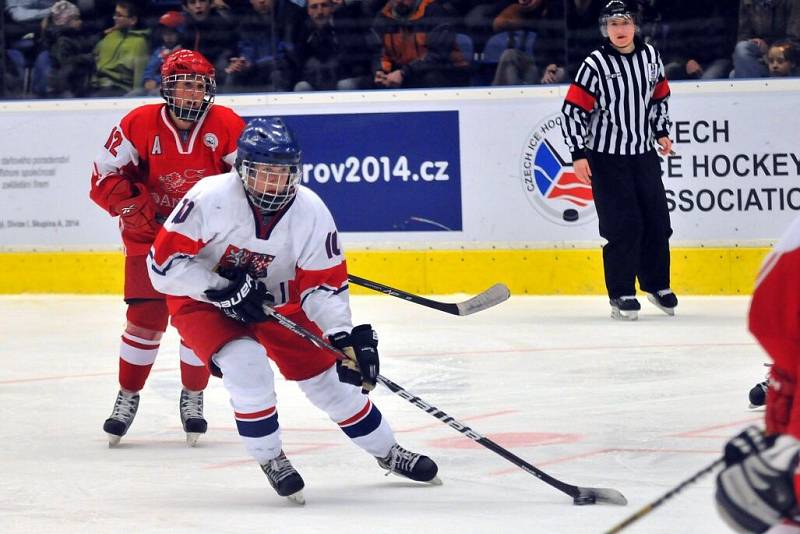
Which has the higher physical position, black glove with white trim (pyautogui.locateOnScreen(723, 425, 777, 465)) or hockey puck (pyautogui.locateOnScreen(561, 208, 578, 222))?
black glove with white trim (pyautogui.locateOnScreen(723, 425, 777, 465))

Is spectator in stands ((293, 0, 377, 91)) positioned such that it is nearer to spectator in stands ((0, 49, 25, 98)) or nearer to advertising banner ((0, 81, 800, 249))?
advertising banner ((0, 81, 800, 249))

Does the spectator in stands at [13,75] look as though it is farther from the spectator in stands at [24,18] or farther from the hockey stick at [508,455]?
the hockey stick at [508,455]

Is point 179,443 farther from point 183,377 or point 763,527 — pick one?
point 763,527

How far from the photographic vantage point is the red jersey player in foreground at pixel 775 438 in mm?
Result: 2053

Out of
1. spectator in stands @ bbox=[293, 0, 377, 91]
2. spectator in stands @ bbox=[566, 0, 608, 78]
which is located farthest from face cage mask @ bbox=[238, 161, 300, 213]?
spectator in stands @ bbox=[293, 0, 377, 91]

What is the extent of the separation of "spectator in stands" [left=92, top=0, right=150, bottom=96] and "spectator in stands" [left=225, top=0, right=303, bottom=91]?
47cm

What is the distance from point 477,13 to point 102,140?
78.8 inches

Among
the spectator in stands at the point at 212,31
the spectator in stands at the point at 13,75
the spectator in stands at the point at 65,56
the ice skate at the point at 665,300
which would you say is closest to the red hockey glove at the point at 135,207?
the ice skate at the point at 665,300

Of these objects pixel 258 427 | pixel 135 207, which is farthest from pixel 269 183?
pixel 135 207

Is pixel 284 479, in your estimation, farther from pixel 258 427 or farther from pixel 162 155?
pixel 162 155

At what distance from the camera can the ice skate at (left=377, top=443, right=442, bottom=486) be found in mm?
3830

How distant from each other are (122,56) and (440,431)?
4.14 metres

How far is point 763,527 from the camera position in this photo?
2100 mm

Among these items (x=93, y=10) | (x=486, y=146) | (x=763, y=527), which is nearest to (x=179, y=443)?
(x=763, y=527)
